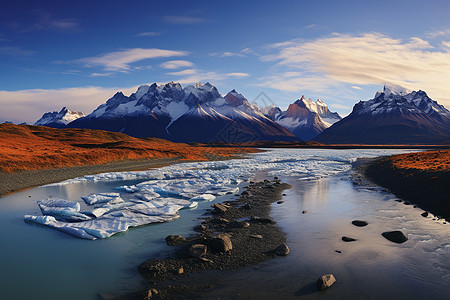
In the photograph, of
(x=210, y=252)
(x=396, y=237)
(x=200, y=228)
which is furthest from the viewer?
(x=200, y=228)

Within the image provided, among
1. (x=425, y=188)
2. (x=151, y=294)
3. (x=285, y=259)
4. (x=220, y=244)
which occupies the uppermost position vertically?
(x=425, y=188)

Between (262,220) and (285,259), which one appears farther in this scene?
(262,220)

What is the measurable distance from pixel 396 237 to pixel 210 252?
921 centimetres

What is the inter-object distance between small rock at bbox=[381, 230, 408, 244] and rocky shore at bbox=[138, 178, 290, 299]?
17.0 ft

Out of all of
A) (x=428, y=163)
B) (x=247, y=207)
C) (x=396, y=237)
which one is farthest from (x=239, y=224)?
(x=428, y=163)

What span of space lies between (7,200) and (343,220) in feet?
85.2

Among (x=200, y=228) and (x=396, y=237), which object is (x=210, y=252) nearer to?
(x=200, y=228)

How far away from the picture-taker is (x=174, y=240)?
1323 cm

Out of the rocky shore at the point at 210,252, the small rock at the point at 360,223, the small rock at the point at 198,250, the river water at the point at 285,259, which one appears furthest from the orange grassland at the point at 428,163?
the small rock at the point at 198,250

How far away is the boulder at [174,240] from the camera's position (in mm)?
13023

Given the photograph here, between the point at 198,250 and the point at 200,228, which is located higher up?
the point at 198,250

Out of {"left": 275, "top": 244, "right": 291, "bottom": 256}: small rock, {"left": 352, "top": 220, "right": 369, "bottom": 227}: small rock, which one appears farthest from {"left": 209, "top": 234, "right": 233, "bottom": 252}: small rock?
{"left": 352, "top": 220, "right": 369, "bottom": 227}: small rock

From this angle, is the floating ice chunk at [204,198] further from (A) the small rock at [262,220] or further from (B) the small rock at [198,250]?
(B) the small rock at [198,250]

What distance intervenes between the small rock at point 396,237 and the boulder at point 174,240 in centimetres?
1016
